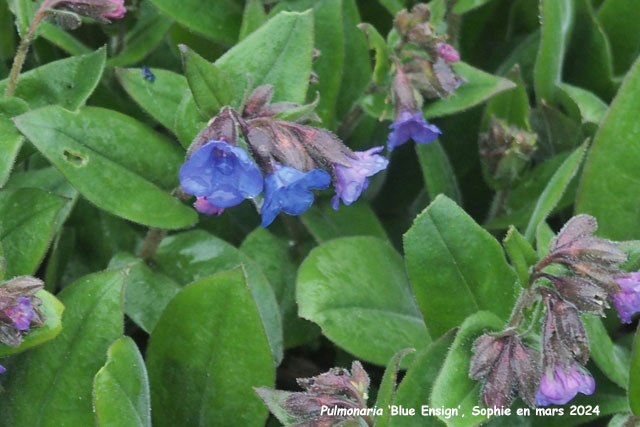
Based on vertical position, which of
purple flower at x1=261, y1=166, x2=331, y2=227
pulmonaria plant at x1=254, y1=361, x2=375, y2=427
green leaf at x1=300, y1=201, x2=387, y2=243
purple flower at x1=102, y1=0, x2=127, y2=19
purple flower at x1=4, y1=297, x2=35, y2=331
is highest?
purple flower at x1=102, y1=0, x2=127, y2=19

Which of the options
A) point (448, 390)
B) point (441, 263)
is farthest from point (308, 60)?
point (448, 390)

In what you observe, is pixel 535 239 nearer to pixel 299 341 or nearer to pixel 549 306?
pixel 549 306

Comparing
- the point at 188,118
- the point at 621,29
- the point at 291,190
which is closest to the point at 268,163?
the point at 291,190

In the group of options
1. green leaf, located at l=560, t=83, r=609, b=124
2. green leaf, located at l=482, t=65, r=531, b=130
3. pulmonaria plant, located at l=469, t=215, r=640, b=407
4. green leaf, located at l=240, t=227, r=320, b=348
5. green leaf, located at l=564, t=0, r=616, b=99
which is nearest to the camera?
pulmonaria plant, located at l=469, t=215, r=640, b=407

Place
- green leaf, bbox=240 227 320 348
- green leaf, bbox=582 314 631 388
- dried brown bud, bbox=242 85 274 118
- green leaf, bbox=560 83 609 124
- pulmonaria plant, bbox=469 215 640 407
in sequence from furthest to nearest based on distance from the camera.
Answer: green leaf, bbox=560 83 609 124 < green leaf, bbox=240 227 320 348 < green leaf, bbox=582 314 631 388 < dried brown bud, bbox=242 85 274 118 < pulmonaria plant, bbox=469 215 640 407

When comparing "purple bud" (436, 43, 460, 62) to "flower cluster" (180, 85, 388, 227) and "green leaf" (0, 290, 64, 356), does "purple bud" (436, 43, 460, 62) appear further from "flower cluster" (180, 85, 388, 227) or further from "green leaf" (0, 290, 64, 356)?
"green leaf" (0, 290, 64, 356)

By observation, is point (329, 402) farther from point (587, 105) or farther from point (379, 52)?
point (587, 105)

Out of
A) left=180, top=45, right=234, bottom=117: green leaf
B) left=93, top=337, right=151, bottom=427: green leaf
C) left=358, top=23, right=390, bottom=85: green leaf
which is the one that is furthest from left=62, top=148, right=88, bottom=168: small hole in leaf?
left=358, top=23, right=390, bottom=85: green leaf
